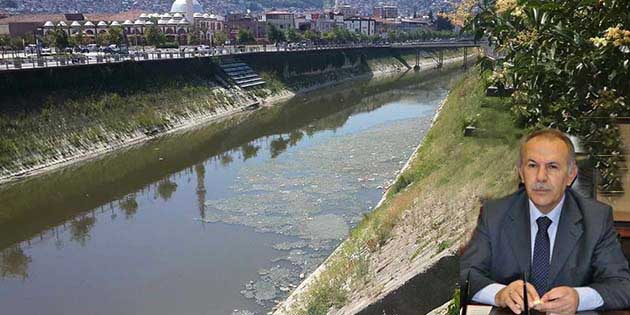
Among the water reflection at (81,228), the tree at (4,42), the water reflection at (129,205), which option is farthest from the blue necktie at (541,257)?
the tree at (4,42)

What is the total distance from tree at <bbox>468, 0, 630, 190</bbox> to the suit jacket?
136 centimetres

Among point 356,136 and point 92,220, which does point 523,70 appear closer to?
point 92,220

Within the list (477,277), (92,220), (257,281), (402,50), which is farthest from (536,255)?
(402,50)

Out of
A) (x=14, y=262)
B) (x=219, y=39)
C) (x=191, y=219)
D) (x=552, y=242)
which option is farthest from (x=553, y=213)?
(x=219, y=39)

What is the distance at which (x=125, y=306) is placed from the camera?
13945 mm

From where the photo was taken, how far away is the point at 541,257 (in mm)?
2670

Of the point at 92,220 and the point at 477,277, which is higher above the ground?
the point at 477,277

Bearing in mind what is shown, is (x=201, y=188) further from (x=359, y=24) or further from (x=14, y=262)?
(x=359, y=24)

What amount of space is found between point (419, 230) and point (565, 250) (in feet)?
28.6

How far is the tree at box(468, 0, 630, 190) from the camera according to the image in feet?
12.8

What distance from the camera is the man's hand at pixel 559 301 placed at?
248cm

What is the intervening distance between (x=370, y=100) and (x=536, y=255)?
5120 cm

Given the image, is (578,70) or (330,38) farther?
(330,38)

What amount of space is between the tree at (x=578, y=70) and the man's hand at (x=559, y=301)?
5.38ft
